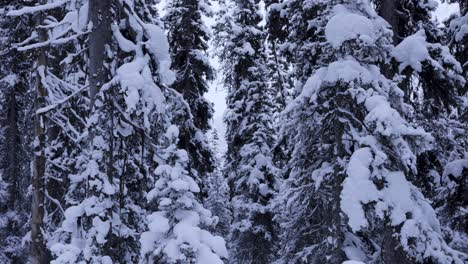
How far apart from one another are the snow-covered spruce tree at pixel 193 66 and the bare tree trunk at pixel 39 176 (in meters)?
7.91

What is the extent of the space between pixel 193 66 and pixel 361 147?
36.5 ft

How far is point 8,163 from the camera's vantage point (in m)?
20.5

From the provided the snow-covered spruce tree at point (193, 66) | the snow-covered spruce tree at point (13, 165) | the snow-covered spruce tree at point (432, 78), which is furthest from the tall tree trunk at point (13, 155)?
the snow-covered spruce tree at point (432, 78)

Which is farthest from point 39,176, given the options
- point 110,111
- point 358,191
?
point 358,191

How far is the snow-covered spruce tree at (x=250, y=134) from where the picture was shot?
1945 centimetres

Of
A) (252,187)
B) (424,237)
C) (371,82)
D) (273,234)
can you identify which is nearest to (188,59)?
(252,187)

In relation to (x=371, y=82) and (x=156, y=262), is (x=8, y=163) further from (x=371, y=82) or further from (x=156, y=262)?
(x=371, y=82)

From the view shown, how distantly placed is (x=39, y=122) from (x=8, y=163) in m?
12.3

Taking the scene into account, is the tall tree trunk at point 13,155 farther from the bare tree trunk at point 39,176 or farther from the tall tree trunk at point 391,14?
the tall tree trunk at point 391,14

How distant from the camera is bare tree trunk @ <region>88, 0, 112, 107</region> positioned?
7148 mm

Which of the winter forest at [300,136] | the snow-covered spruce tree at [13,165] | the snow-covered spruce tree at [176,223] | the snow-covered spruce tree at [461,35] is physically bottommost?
the snow-covered spruce tree at [176,223]

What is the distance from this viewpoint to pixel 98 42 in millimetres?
7160

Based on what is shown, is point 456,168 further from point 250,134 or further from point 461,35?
point 250,134

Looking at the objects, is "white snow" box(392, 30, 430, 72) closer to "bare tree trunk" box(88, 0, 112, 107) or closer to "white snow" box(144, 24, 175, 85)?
"white snow" box(144, 24, 175, 85)
